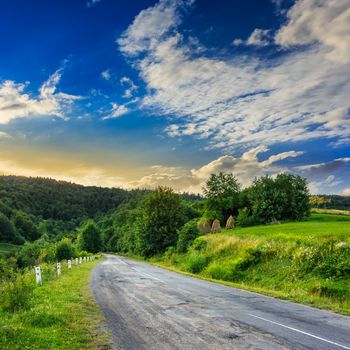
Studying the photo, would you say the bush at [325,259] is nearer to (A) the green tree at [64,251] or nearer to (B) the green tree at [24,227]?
(A) the green tree at [64,251]

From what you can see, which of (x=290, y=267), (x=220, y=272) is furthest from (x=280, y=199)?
(x=290, y=267)

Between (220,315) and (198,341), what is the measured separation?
3435 millimetres

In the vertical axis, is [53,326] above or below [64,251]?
above

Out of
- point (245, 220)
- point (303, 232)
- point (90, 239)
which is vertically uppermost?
point (245, 220)

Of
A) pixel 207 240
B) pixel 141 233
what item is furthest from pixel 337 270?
pixel 141 233

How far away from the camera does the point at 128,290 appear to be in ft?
58.7

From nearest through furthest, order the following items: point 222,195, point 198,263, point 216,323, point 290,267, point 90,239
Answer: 1. point 216,323
2. point 290,267
3. point 198,263
4. point 222,195
5. point 90,239

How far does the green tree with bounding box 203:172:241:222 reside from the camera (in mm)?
85062

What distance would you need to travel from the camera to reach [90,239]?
383 feet

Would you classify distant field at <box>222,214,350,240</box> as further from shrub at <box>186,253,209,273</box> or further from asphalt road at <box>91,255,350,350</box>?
asphalt road at <box>91,255,350,350</box>

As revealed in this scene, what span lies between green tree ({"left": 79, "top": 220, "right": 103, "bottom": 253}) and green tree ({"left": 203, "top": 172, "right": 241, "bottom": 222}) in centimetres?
4570

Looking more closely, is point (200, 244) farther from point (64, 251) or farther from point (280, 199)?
point (280, 199)

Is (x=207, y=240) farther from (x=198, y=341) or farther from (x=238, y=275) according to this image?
(x=198, y=341)

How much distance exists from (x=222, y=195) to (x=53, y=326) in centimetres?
7980
